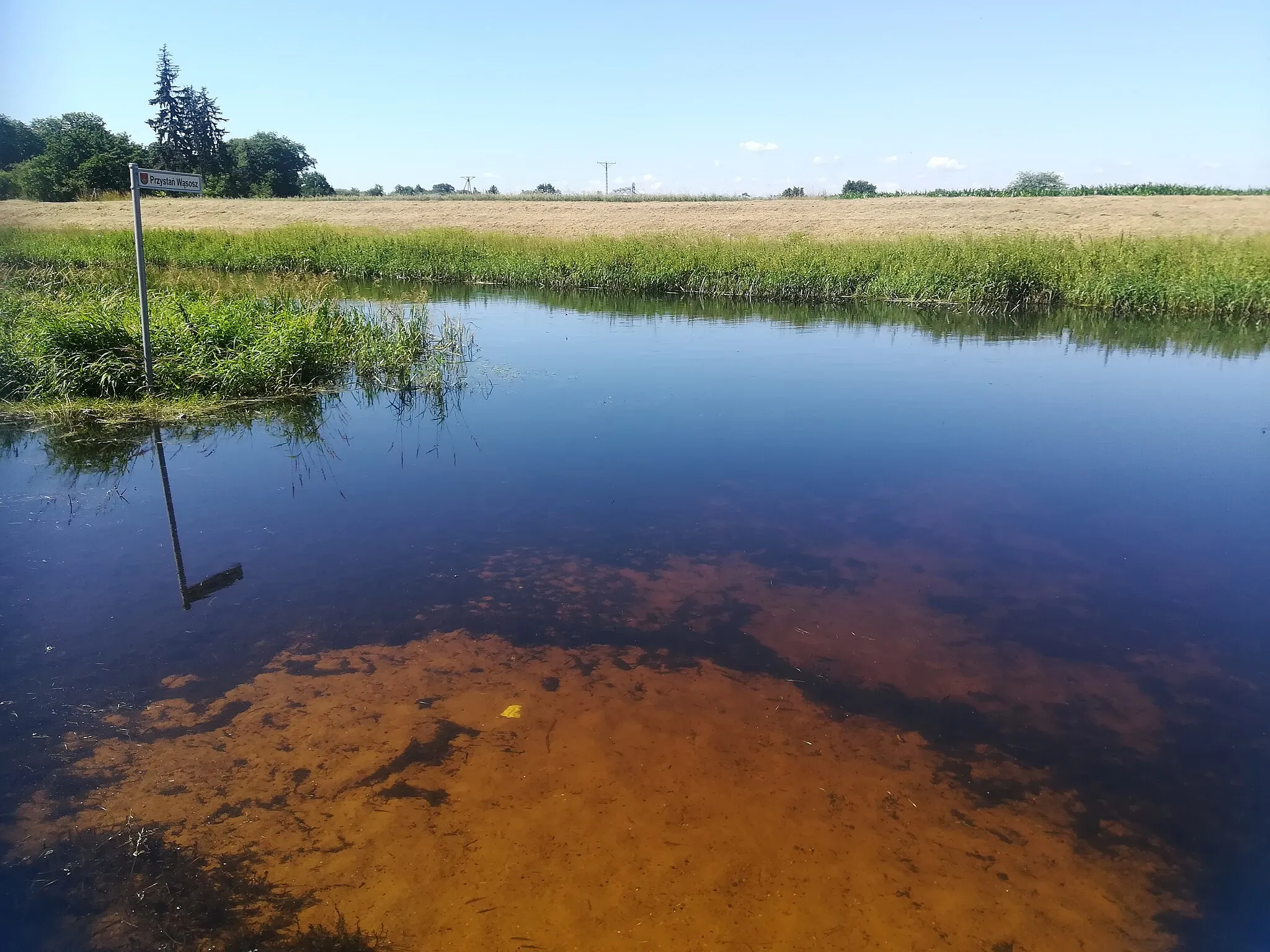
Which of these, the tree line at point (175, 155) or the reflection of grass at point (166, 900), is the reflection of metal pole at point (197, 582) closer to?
the reflection of grass at point (166, 900)

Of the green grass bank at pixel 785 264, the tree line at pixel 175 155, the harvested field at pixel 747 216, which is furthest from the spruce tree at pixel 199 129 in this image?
the green grass bank at pixel 785 264

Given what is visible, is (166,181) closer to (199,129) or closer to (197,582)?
(197,582)

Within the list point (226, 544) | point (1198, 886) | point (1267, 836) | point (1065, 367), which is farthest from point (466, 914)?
point (1065, 367)

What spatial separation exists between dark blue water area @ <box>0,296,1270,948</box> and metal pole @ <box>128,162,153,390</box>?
109 cm

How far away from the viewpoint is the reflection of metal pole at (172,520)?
4.59 meters

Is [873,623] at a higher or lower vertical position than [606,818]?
higher

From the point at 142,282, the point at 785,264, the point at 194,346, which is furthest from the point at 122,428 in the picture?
the point at 785,264

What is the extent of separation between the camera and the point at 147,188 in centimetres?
639

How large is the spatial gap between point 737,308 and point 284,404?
37.4 ft

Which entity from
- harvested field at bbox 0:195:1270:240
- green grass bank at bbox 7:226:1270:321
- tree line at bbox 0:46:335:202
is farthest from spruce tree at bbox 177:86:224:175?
green grass bank at bbox 7:226:1270:321

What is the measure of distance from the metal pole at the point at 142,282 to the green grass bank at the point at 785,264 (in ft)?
33.4

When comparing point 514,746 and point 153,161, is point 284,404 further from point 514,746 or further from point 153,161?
point 153,161

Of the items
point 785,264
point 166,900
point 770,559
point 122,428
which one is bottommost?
point 166,900

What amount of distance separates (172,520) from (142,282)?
299cm
